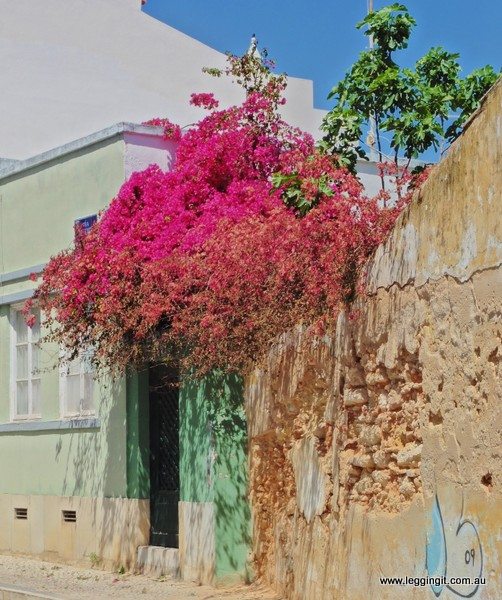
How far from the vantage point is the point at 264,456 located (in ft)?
40.9

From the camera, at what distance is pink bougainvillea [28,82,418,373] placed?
10289 mm

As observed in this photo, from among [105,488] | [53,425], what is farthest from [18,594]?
[53,425]

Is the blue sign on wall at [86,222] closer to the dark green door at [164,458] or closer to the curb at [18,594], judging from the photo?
→ the dark green door at [164,458]

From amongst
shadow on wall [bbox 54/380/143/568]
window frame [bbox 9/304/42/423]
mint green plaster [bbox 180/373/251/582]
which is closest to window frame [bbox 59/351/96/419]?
shadow on wall [bbox 54/380/143/568]

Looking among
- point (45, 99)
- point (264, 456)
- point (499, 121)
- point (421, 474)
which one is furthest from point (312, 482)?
point (45, 99)

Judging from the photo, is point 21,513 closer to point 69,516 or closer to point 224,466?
point 69,516

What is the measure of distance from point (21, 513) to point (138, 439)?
9.98ft

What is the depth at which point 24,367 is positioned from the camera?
55.8 ft

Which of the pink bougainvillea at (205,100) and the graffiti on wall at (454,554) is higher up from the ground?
the pink bougainvillea at (205,100)

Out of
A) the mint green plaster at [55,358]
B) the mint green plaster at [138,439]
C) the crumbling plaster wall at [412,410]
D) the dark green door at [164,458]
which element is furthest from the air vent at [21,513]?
the crumbling plaster wall at [412,410]

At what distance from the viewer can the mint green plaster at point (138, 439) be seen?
14.7 m

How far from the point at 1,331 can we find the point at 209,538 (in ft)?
18.9

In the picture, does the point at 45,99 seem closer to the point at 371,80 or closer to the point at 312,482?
the point at 371,80

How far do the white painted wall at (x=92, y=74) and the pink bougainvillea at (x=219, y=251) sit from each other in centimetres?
722
